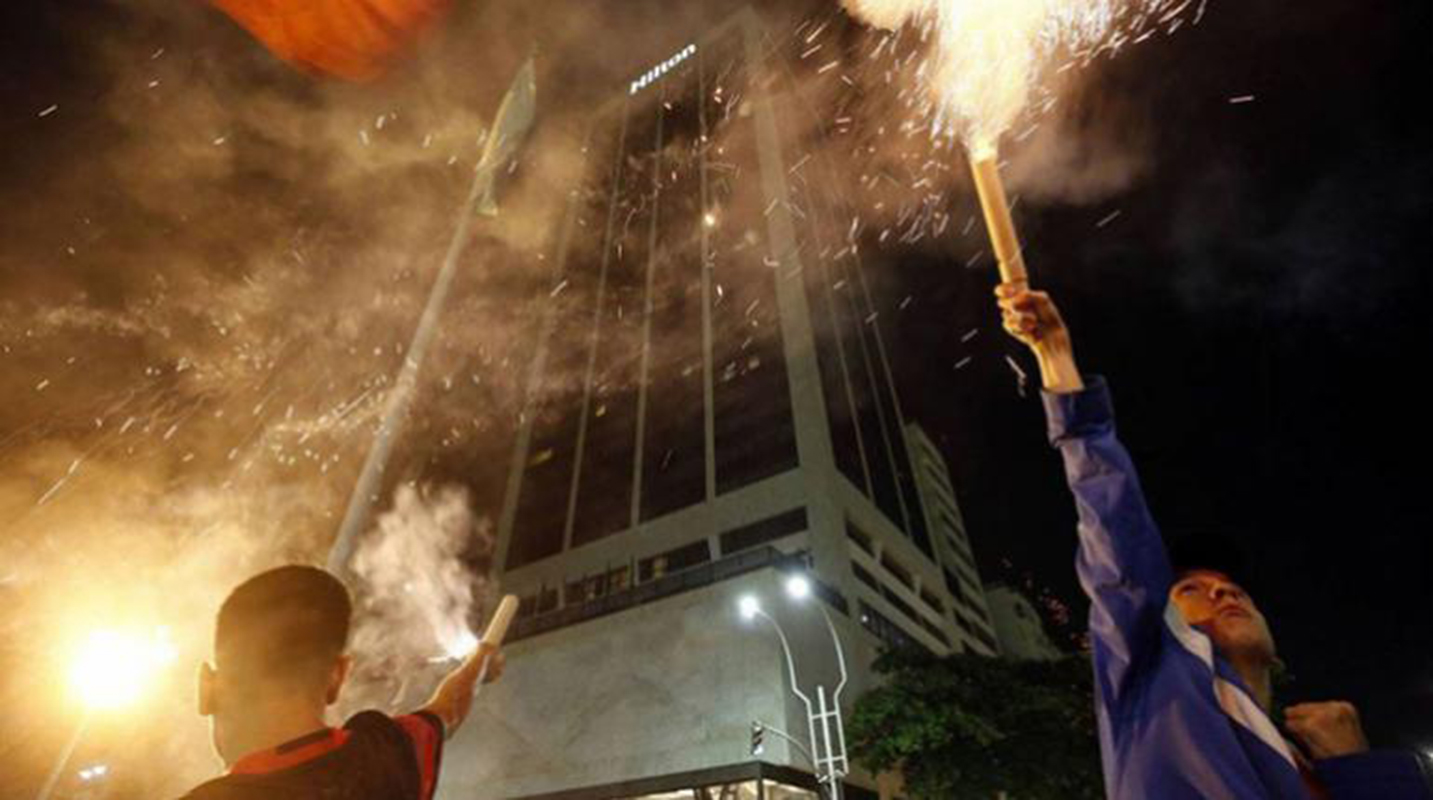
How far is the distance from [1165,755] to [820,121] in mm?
83221

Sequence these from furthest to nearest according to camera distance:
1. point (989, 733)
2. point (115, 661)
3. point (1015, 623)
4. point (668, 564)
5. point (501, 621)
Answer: point (1015, 623) → point (668, 564) → point (989, 733) → point (115, 661) → point (501, 621)

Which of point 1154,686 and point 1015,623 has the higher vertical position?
point 1015,623

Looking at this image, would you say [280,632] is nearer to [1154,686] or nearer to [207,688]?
[207,688]

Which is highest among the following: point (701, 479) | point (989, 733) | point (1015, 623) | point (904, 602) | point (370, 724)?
point (701, 479)

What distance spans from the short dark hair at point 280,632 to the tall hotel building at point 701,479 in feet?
62.8

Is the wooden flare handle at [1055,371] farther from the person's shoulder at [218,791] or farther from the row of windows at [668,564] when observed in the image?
the row of windows at [668,564]

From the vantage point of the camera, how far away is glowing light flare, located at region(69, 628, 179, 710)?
12992mm

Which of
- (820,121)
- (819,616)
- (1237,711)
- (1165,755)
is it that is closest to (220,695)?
(1165,755)

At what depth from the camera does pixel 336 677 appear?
2.33m

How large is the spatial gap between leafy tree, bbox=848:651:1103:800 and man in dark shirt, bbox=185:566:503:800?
2617 centimetres

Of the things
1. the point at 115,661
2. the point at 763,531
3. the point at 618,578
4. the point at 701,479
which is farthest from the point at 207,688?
the point at 618,578

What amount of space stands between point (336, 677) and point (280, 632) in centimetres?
28

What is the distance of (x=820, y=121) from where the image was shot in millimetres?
77312

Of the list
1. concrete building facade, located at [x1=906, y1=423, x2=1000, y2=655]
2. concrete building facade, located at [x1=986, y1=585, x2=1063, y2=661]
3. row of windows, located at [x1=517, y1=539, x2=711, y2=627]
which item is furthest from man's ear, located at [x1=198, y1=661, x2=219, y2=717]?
concrete building facade, located at [x1=986, y1=585, x2=1063, y2=661]
